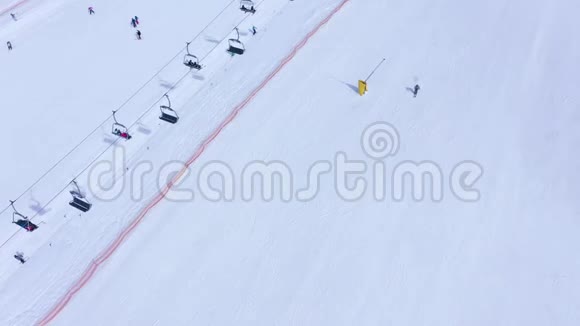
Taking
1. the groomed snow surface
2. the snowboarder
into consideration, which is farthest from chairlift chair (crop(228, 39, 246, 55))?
the snowboarder

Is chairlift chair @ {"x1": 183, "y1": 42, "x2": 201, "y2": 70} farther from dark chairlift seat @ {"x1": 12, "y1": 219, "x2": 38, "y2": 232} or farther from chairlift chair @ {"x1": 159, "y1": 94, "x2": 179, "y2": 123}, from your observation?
dark chairlift seat @ {"x1": 12, "y1": 219, "x2": 38, "y2": 232}

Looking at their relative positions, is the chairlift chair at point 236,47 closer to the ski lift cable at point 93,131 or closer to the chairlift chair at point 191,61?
the chairlift chair at point 191,61

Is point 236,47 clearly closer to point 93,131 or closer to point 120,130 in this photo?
point 120,130

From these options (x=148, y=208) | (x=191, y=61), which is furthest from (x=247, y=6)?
(x=148, y=208)

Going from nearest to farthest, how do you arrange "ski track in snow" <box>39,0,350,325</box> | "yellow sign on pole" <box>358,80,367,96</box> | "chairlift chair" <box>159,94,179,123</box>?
"ski track in snow" <box>39,0,350,325</box> < "chairlift chair" <box>159,94,179,123</box> < "yellow sign on pole" <box>358,80,367,96</box>

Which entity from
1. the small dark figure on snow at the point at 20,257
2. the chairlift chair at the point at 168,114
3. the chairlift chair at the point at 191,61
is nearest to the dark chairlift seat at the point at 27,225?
the small dark figure on snow at the point at 20,257

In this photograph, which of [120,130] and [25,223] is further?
[120,130]
